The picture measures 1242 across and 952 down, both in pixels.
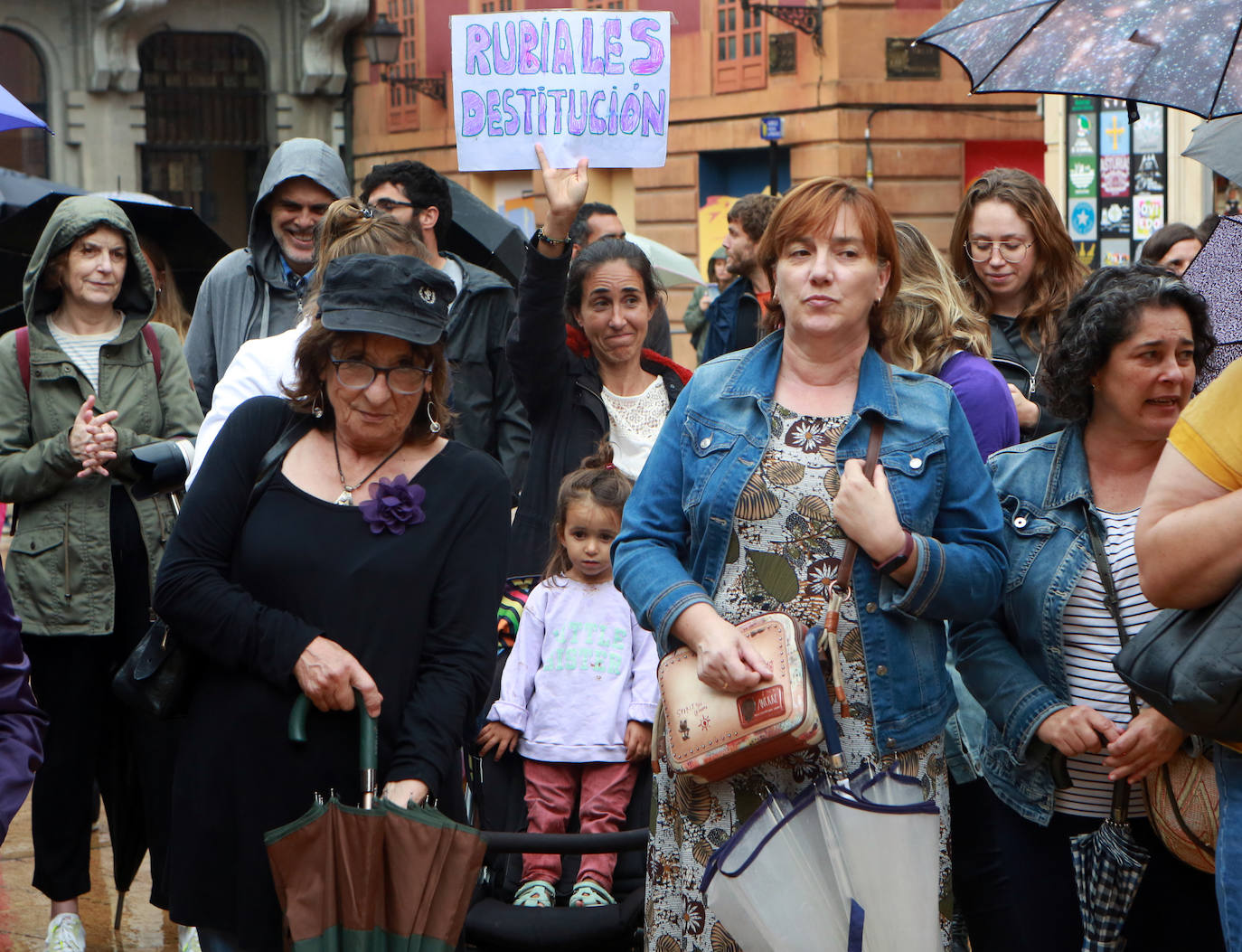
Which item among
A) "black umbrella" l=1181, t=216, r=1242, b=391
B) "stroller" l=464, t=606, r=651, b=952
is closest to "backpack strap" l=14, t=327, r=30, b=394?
"stroller" l=464, t=606, r=651, b=952

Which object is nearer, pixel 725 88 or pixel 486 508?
pixel 486 508

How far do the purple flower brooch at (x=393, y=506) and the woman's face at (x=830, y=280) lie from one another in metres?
0.83

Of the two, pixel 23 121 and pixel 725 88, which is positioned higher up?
pixel 725 88

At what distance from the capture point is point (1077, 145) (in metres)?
17.1

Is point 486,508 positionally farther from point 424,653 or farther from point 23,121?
point 23,121

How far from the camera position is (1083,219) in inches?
667

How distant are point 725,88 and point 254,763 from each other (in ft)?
62.1

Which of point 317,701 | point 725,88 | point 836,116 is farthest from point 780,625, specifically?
point 725,88

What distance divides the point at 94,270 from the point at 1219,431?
12.2 feet

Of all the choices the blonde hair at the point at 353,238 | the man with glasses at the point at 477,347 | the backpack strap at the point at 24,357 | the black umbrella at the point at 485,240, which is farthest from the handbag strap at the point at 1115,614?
the black umbrella at the point at 485,240

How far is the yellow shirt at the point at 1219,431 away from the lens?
2.49 metres

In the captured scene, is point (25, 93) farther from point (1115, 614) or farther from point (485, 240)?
point (1115, 614)

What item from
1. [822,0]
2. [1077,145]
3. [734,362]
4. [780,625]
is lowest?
[780,625]

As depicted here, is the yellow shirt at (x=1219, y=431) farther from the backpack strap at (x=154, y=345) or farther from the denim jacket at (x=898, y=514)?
the backpack strap at (x=154, y=345)
